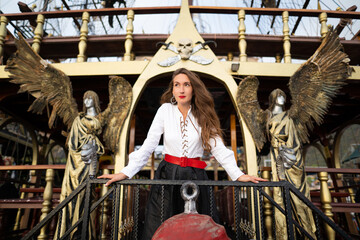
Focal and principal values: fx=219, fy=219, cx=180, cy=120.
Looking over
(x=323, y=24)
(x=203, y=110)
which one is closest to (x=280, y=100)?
(x=323, y=24)

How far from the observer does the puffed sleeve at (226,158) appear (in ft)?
5.57

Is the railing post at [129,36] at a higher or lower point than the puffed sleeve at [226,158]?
higher

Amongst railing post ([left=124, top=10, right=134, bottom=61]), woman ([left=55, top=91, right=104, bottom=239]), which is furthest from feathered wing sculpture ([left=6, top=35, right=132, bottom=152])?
railing post ([left=124, top=10, right=134, bottom=61])

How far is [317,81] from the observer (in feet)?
11.6

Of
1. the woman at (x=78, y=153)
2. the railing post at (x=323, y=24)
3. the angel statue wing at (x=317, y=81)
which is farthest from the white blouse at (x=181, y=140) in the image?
the railing post at (x=323, y=24)

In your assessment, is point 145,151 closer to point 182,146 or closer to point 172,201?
point 182,146

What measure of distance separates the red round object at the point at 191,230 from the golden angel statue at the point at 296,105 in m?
2.80

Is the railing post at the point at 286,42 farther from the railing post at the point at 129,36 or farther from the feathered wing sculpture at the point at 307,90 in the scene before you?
the railing post at the point at 129,36

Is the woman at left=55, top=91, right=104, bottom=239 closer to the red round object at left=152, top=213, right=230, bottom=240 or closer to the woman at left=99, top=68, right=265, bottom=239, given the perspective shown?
the woman at left=99, top=68, right=265, bottom=239

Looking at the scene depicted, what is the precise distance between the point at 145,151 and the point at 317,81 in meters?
3.19

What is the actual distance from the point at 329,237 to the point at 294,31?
6.26 meters

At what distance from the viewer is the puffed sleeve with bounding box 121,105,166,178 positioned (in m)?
1.60

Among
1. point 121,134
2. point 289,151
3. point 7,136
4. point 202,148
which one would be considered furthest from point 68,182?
point 7,136

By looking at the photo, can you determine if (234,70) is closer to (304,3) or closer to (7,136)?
(304,3)
